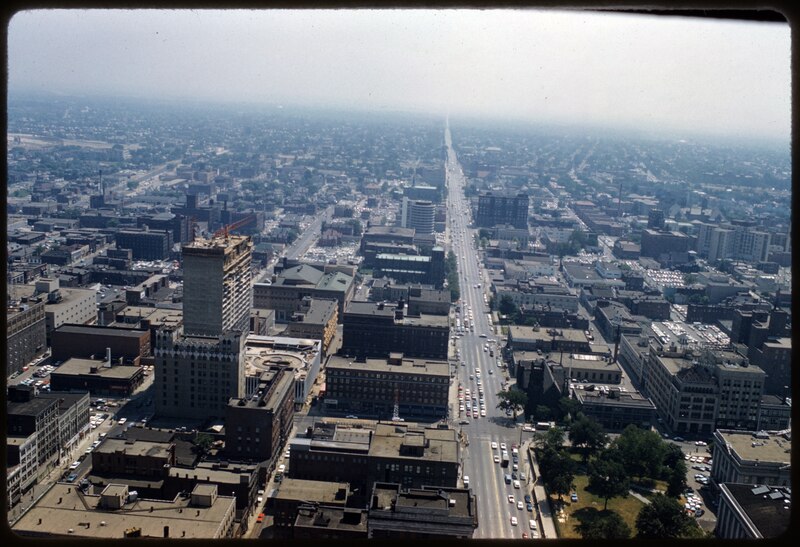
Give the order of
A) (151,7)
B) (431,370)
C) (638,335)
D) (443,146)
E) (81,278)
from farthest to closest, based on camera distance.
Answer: (443,146) → (81,278) → (638,335) → (431,370) → (151,7)

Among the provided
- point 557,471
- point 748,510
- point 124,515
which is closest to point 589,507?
point 557,471

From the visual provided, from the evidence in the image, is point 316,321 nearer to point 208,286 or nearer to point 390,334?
point 390,334

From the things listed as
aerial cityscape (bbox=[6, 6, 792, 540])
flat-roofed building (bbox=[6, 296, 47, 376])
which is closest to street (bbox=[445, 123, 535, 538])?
aerial cityscape (bbox=[6, 6, 792, 540])

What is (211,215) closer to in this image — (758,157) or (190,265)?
(190,265)

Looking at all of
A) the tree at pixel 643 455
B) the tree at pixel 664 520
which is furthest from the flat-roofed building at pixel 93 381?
the tree at pixel 664 520

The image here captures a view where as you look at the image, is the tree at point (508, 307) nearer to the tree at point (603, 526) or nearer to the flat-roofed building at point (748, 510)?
the tree at point (603, 526)

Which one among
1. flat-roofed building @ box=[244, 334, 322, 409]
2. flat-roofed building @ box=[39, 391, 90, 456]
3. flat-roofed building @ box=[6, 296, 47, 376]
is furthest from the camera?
flat-roofed building @ box=[6, 296, 47, 376]

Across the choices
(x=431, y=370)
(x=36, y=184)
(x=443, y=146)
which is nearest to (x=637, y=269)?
(x=431, y=370)

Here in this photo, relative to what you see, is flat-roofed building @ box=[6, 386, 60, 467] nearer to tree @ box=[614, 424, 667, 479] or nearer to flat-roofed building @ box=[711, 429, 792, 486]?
tree @ box=[614, 424, 667, 479]
